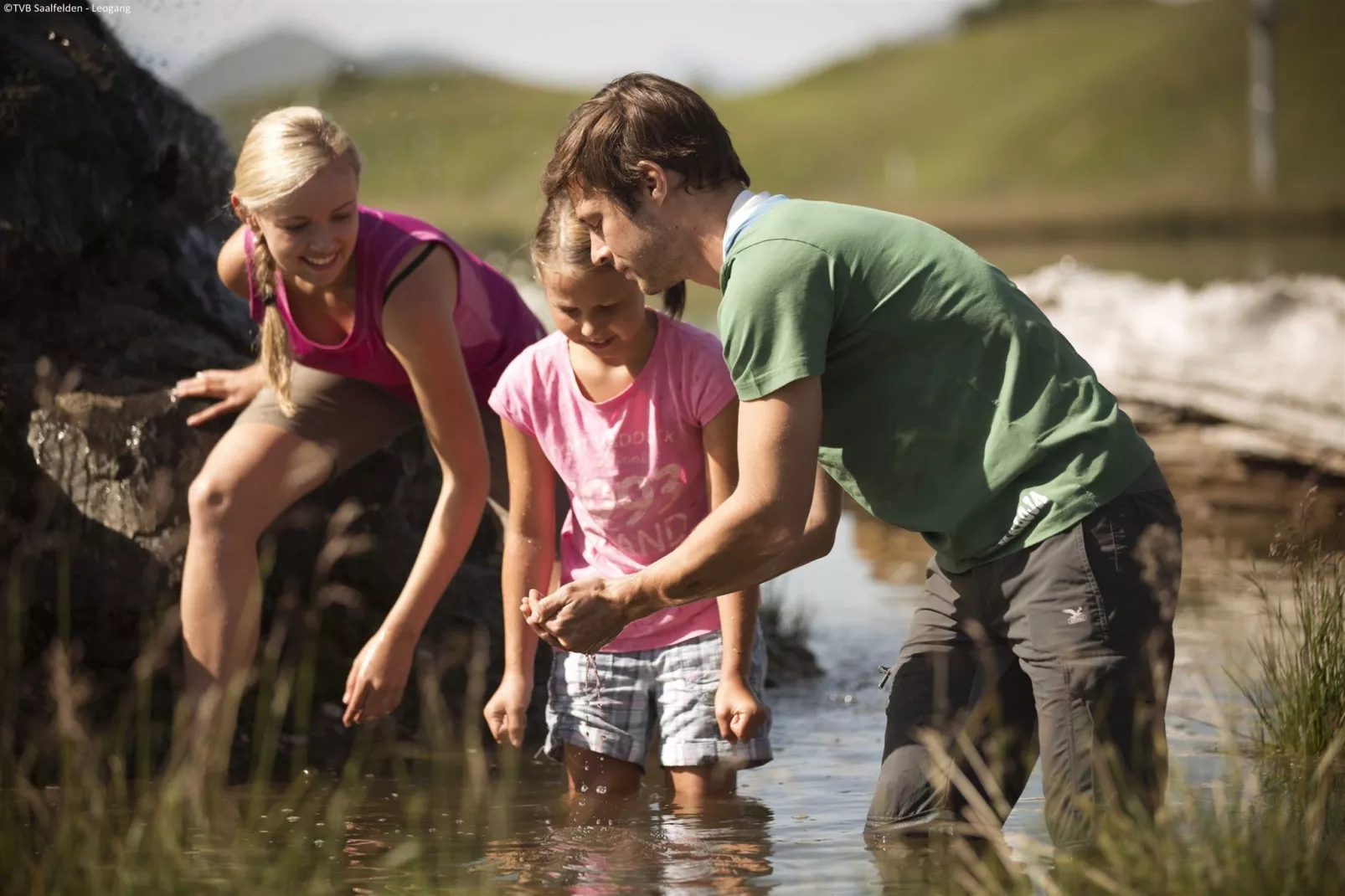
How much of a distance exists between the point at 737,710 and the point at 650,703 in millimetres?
512

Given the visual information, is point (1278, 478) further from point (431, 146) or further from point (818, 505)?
point (431, 146)

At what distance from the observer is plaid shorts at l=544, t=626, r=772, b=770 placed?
474 centimetres

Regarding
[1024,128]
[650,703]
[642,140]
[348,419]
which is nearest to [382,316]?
[348,419]

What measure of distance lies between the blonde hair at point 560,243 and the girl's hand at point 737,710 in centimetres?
106

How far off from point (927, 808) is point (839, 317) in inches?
49.1

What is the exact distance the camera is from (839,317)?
355cm

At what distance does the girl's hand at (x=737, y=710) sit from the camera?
447 centimetres

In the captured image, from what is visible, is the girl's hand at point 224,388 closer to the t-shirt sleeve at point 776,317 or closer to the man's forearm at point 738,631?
the man's forearm at point 738,631

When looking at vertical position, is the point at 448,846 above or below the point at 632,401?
below

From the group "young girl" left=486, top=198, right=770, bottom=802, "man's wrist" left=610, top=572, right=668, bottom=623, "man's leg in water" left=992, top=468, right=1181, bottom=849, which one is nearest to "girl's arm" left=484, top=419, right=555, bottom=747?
"young girl" left=486, top=198, right=770, bottom=802

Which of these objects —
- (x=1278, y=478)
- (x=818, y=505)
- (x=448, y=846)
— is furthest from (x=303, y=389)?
(x=1278, y=478)

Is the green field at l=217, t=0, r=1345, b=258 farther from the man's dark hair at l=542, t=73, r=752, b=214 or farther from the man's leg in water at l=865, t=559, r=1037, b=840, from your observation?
the man's dark hair at l=542, t=73, r=752, b=214

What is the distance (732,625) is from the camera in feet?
14.9

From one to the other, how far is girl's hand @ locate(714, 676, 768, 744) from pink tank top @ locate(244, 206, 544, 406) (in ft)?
4.31
